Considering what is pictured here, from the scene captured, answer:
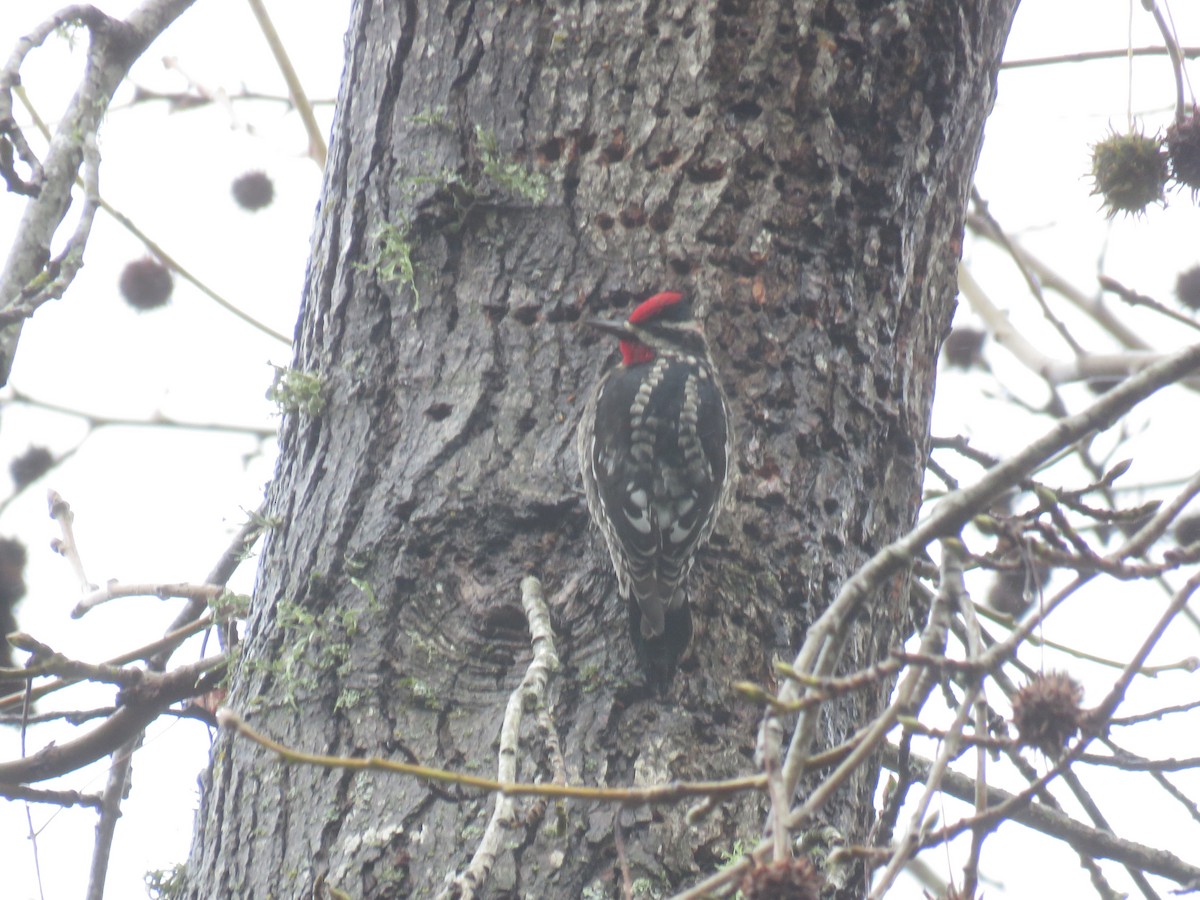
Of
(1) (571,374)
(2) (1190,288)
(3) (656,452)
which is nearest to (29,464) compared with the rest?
(3) (656,452)

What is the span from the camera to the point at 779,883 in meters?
1.44

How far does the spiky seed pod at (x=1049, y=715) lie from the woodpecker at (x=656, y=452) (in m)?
0.78

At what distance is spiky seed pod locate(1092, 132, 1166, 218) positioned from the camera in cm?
359

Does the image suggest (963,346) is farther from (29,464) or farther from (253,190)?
(29,464)

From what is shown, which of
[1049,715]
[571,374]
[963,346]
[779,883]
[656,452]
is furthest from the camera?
[963,346]

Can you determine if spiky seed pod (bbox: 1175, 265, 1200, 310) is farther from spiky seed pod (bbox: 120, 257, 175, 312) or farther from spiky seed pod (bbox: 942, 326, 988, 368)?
spiky seed pod (bbox: 120, 257, 175, 312)

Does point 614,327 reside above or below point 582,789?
above

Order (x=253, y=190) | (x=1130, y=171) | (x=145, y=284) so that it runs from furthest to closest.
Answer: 1. (x=253, y=190)
2. (x=145, y=284)
3. (x=1130, y=171)

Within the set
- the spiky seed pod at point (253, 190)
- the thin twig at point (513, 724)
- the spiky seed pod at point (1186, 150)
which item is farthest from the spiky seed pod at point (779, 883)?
the spiky seed pod at point (253, 190)

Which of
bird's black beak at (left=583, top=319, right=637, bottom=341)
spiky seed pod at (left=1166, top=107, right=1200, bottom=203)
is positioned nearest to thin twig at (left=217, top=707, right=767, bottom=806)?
bird's black beak at (left=583, top=319, right=637, bottom=341)

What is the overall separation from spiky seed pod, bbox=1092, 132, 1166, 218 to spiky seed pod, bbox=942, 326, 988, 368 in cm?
226

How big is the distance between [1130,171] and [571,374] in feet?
5.92

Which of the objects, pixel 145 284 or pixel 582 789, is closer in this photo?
pixel 582 789

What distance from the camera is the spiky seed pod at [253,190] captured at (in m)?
6.25
